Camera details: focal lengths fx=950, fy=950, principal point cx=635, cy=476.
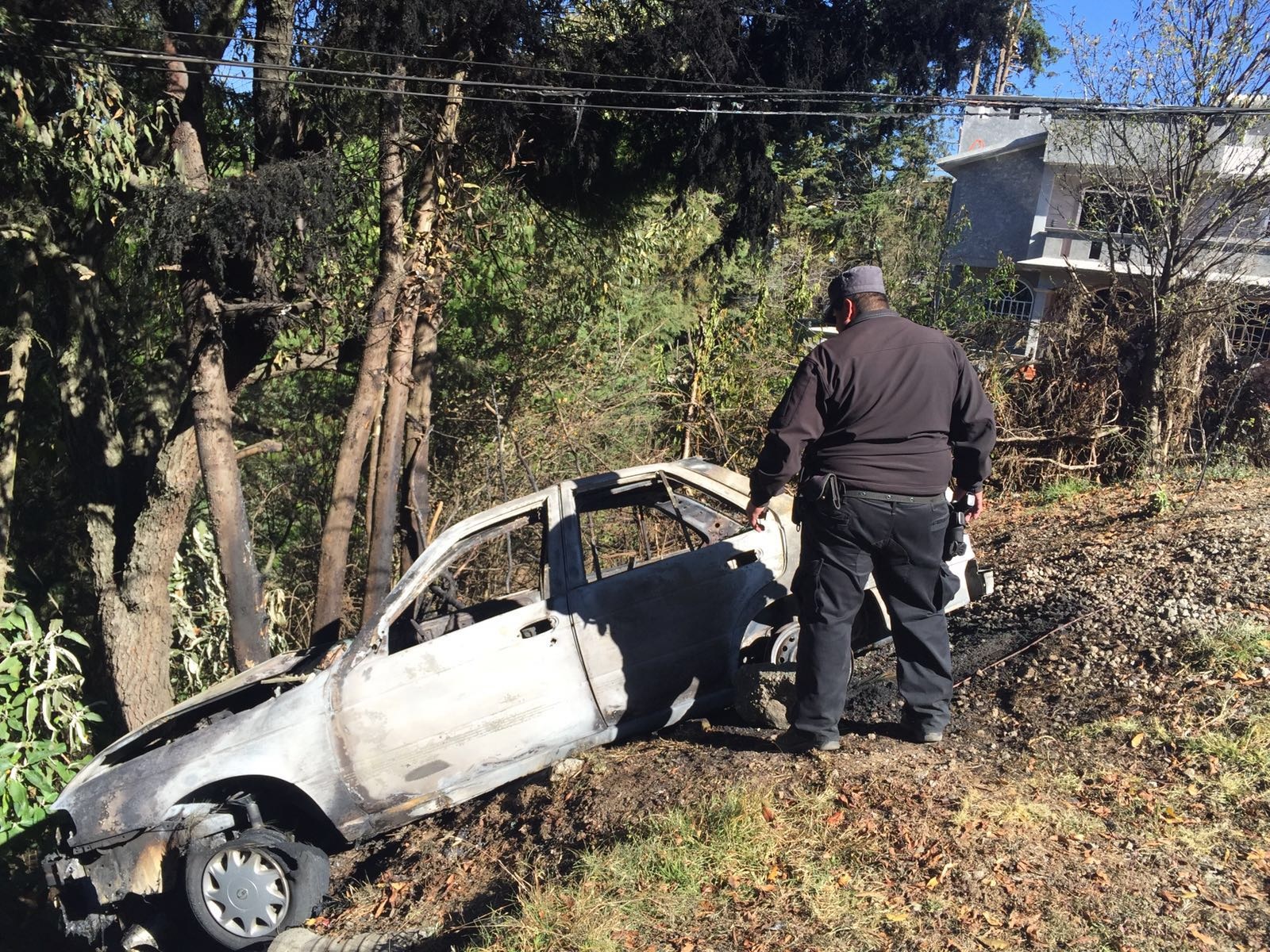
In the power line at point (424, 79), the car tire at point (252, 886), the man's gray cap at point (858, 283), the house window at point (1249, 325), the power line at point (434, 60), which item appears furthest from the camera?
the house window at point (1249, 325)

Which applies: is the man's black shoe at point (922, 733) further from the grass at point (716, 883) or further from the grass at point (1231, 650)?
the grass at point (1231, 650)

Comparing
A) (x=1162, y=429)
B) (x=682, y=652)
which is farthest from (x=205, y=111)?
(x=1162, y=429)

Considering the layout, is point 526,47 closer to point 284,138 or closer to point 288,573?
point 284,138

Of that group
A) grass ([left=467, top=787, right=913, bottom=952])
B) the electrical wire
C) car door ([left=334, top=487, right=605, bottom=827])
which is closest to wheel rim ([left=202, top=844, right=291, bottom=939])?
car door ([left=334, top=487, right=605, bottom=827])

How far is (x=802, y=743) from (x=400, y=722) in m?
1.88

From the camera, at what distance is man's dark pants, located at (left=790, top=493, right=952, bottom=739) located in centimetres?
391

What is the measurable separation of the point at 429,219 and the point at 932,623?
4768mm

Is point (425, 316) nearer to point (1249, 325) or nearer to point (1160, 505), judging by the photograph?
point (1160, 505)

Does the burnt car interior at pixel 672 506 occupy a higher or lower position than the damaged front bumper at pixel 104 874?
higher

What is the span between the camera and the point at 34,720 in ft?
22.2

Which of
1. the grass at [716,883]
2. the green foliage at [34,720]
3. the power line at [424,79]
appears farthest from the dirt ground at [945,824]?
the power line at [424,79]

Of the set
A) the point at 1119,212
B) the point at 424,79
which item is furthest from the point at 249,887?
the point at 1119,212

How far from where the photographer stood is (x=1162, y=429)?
9289mm

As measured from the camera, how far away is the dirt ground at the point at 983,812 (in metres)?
3.13
